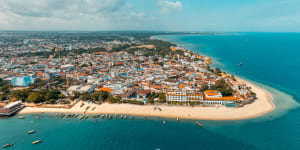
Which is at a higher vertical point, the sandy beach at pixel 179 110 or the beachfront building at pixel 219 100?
the beachfront building at pixel 219 100

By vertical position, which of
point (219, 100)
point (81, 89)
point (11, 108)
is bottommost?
point (11, 108)

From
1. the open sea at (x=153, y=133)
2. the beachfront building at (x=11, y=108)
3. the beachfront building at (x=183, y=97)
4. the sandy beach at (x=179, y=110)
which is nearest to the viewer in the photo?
the open sea at (x=153, y=133)

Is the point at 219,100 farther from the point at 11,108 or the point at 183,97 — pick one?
the point at 11,108

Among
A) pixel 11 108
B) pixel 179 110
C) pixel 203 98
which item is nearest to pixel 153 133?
pixel 179 110

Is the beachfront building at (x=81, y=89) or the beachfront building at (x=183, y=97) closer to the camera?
the beachfront building at (x=183, y=97)

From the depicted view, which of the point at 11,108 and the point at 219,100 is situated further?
the point at 219,100

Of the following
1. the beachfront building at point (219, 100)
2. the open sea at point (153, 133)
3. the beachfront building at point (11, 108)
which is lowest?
the open sea at point (153, 133)

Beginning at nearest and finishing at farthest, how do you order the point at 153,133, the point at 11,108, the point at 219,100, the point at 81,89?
the point at 153,133, the point at 11,108, the point at 219,100, the point at 81,89

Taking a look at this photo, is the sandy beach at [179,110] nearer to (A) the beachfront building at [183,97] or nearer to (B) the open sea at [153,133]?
(B) the open sea at [153,133]

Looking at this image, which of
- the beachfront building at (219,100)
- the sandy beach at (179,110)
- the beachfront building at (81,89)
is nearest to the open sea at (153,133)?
the sandy beach at (179,110)

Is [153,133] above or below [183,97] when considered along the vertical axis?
below

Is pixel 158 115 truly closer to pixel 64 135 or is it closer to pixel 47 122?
pixel 64 135
